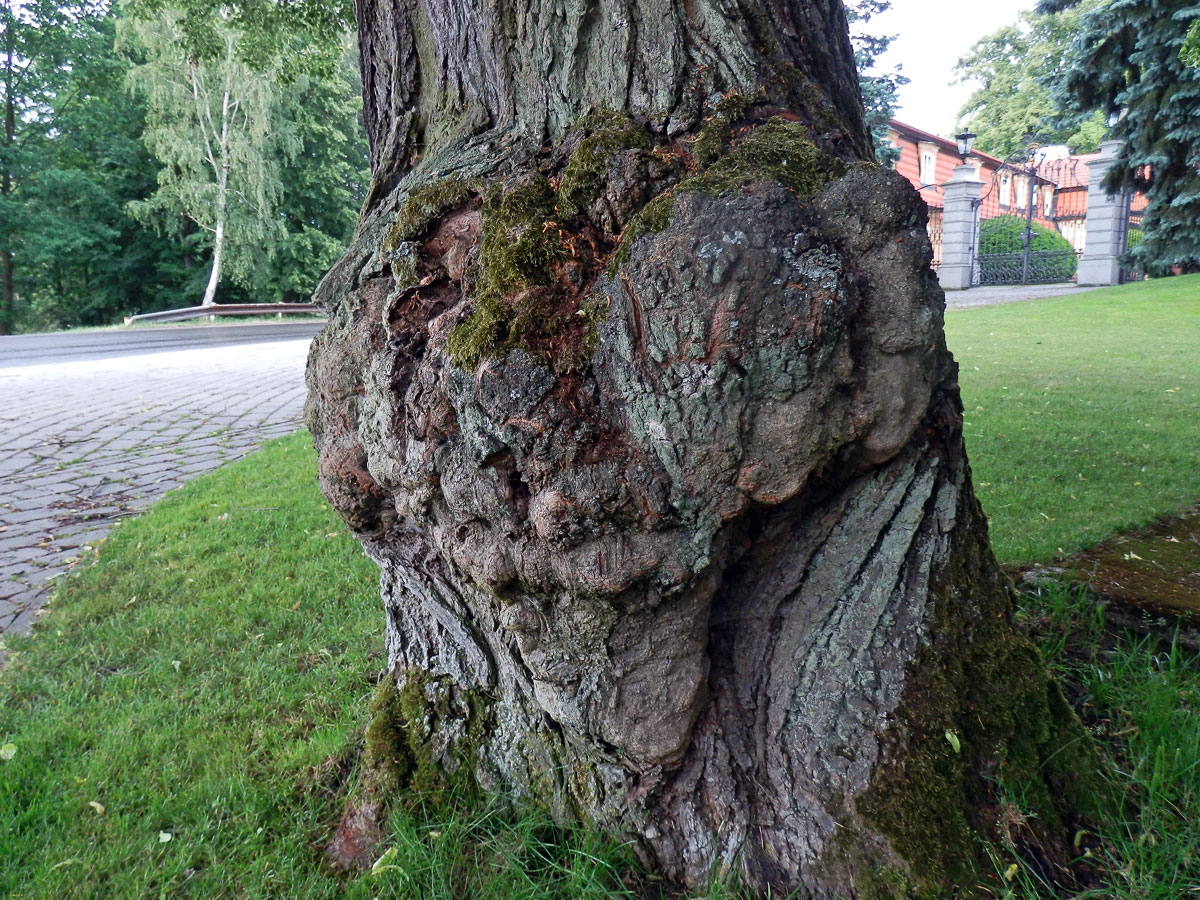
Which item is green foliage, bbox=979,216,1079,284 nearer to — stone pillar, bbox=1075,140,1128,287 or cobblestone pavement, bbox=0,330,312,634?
stone pillar, bbox=1075,140,1128,287

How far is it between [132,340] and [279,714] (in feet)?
69.0

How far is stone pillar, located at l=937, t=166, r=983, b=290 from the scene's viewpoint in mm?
24719

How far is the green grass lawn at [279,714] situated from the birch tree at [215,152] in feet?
96.2

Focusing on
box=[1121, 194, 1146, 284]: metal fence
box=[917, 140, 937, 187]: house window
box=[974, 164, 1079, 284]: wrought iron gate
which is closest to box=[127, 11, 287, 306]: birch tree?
box=[974, 164, 1079, 284]: wrought iron gate

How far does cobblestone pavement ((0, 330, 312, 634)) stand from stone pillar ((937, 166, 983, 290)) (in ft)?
65.0

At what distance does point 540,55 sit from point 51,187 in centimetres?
3731

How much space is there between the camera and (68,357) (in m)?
16.3

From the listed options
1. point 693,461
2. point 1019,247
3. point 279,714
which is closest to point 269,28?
point 279,714

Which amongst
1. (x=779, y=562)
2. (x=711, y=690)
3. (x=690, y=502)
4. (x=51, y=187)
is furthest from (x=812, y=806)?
(x=51, y=187)

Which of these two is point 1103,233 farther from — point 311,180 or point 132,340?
point 311,180

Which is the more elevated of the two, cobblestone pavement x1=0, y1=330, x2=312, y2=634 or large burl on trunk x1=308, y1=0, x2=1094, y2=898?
large burl on trunk x1=308, y1=0, x2=1094, y2=898

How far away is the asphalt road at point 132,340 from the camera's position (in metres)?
16.8

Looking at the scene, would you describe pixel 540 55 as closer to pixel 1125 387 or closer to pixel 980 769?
pixel 980 769

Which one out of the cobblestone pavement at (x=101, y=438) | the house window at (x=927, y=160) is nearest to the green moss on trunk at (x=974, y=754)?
the cobblestone pavement at (x=101, y=438)
